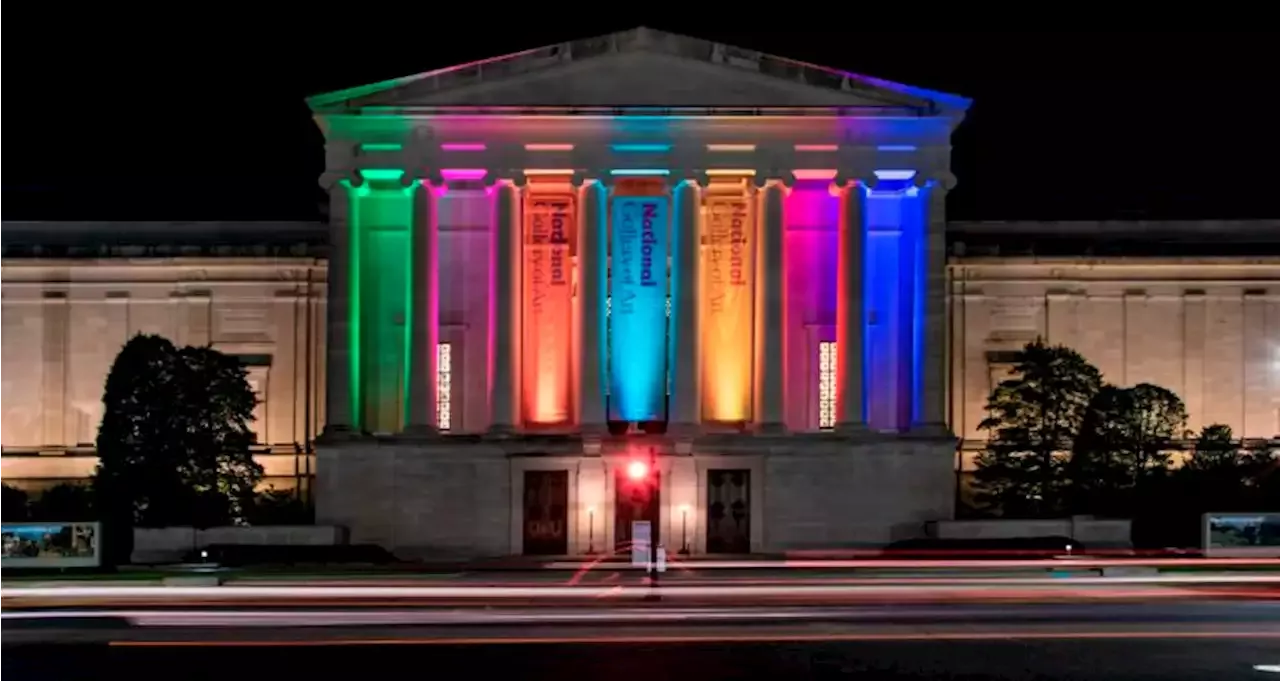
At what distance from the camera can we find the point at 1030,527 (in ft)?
210

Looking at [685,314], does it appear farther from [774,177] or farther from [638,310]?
[774,177]

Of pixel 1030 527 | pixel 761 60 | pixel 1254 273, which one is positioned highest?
pixel 761 60

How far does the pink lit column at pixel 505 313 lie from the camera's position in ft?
219

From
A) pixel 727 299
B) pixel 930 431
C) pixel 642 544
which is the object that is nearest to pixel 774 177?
pixel 727 299

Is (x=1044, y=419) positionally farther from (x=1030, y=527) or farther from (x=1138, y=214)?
(x=1138, y=214)

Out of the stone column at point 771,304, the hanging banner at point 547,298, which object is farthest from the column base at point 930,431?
the hanging banner at point 547,298

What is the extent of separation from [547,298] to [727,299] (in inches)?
257

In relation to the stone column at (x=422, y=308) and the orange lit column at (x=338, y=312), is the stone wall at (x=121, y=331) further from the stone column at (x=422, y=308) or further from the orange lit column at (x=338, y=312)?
the stone column at (x=422, y=308)

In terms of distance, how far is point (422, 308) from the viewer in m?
67.2

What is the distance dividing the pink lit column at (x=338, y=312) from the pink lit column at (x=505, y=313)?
5219mm

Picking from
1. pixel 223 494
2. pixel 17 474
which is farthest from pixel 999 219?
pixel 17 474

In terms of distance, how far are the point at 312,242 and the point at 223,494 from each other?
1548 cm

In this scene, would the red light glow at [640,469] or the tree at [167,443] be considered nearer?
the red light glow at [640,469]

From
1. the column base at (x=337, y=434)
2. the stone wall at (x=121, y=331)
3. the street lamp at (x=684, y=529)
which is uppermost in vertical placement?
the stone wall at (x=121, y=331)
